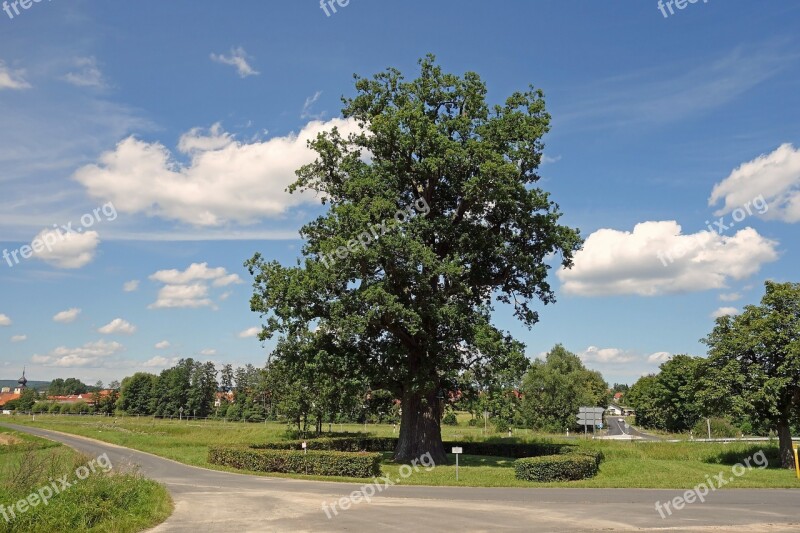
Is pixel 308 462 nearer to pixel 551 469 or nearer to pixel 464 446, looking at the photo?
pixel 551 469

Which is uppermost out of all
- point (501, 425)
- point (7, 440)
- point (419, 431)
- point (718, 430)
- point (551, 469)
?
point (419, 431)

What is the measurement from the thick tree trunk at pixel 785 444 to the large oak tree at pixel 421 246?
13.8 meters

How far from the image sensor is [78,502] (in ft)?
46.8

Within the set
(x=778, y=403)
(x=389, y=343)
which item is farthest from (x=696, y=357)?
(x=389, y=343)

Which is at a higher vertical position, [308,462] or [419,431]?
[419,431]

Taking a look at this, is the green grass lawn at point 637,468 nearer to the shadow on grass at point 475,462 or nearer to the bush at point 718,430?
the shadow on grass at point 475,462

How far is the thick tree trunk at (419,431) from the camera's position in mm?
33438

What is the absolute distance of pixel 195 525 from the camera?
1498cm

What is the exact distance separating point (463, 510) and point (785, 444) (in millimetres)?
23970

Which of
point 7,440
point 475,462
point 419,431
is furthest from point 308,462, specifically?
point 7,440

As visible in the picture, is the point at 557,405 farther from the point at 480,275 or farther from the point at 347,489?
the point at 347,489

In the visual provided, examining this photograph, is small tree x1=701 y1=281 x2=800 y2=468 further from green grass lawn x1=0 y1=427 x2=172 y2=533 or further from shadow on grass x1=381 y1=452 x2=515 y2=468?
green grass lawn x1=0 y1=427 x2=172 y2=533

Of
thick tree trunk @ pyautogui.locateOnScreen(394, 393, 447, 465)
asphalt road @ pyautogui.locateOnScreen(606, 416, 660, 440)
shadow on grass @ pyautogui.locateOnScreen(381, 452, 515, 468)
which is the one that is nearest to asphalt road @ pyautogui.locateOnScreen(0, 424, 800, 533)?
thick tree trunk @ pyautogui.locateOnScreen(394, 393, 447, 465)

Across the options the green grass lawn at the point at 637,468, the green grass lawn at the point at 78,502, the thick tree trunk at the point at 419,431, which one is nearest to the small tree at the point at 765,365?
the green grass lawn at the point at 637,468
